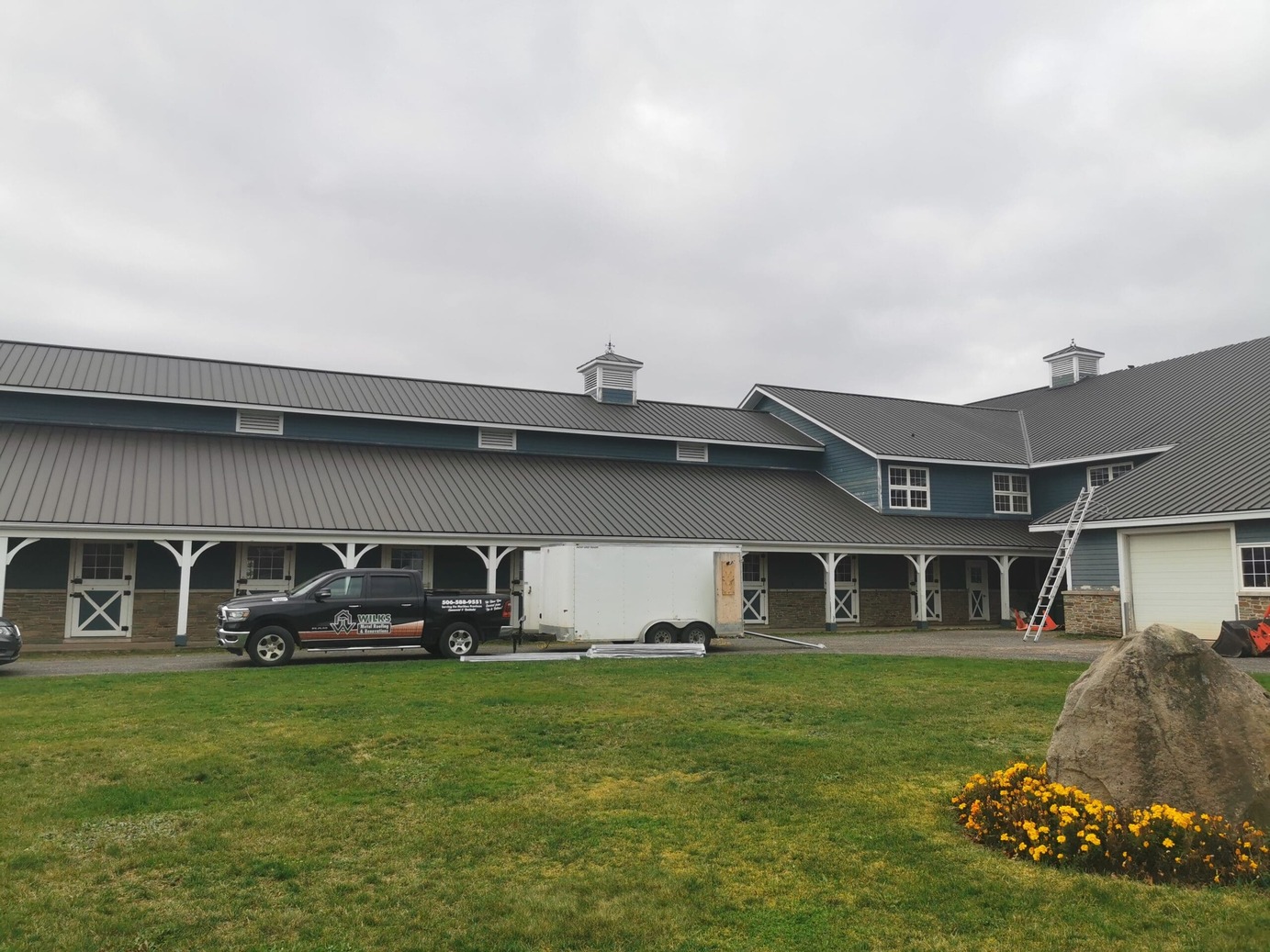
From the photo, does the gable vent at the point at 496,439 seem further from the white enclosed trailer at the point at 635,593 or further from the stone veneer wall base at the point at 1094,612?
the stone veneer wall base at the point at 1094,612

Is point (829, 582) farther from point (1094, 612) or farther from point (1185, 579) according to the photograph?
point (1185, 579)

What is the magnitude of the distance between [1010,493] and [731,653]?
57.0ft

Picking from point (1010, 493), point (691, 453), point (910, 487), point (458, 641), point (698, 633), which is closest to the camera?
point (458, 641)

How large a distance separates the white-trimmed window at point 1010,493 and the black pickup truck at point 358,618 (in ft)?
65.7

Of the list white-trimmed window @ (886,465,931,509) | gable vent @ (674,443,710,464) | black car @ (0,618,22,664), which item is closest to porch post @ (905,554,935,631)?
white-trimmed window @ (886,465,931,509)

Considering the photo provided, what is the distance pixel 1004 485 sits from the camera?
108ft

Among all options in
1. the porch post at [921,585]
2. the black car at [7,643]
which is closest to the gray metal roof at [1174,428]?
the porch post at [921,585]

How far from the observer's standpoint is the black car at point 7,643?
607 inches

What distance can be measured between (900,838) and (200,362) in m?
27.8

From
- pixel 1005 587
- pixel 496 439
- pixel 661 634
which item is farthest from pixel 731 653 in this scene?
pixel 1005 587

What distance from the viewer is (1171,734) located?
6473 millimetres

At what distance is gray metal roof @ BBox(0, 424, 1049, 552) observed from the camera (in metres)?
21.5

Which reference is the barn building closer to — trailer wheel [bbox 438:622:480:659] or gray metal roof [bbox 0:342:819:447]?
gray metal roof [bbox 0:342:819:447]

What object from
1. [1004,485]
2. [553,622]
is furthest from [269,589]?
[1004,485]
